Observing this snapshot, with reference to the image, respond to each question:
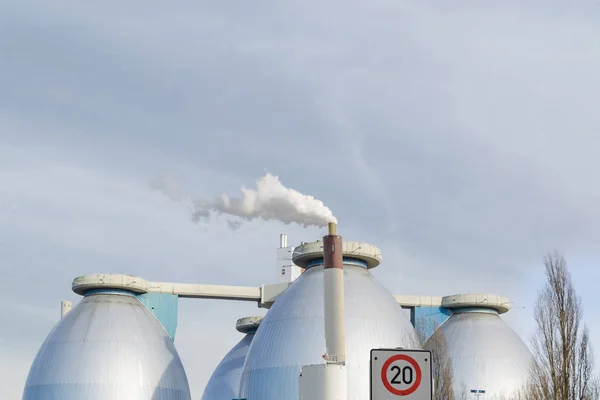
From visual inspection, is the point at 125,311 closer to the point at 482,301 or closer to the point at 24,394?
the point at 24,394

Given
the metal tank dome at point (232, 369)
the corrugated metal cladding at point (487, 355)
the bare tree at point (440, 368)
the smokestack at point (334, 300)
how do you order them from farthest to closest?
the metal tank dome at point (232, 369), the corrugated metal cladding at point (487, 355), the bare tree at point (440, 368), the smokestack at point (334, 300)

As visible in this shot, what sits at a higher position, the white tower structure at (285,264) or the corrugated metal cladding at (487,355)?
the white tower structure at (285,264)

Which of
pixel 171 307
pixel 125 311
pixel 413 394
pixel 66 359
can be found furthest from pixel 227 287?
pixel 413 394

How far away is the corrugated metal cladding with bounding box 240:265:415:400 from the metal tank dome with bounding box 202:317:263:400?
2580cm

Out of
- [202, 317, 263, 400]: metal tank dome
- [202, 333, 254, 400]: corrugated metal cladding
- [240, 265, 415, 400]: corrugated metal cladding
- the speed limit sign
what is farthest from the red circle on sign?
[202, 333, 254, 400]: corrugated metal cladding

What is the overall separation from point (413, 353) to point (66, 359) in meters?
66.9

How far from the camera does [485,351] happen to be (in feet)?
261

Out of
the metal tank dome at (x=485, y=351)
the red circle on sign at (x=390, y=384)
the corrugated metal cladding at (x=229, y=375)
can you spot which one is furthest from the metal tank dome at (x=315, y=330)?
the red circle on sign at (x=390, y=384)

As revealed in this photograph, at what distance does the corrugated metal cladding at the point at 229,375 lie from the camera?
93312mm

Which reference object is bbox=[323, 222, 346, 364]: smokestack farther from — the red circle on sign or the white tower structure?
the white tower structure

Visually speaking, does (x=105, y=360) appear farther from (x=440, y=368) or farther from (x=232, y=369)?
(x=440, y=368)

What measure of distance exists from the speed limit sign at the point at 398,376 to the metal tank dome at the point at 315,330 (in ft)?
165

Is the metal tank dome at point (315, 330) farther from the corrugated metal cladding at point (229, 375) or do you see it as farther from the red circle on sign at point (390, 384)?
the red circle on sign at point (390, 384)

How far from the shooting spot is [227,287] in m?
86.9
